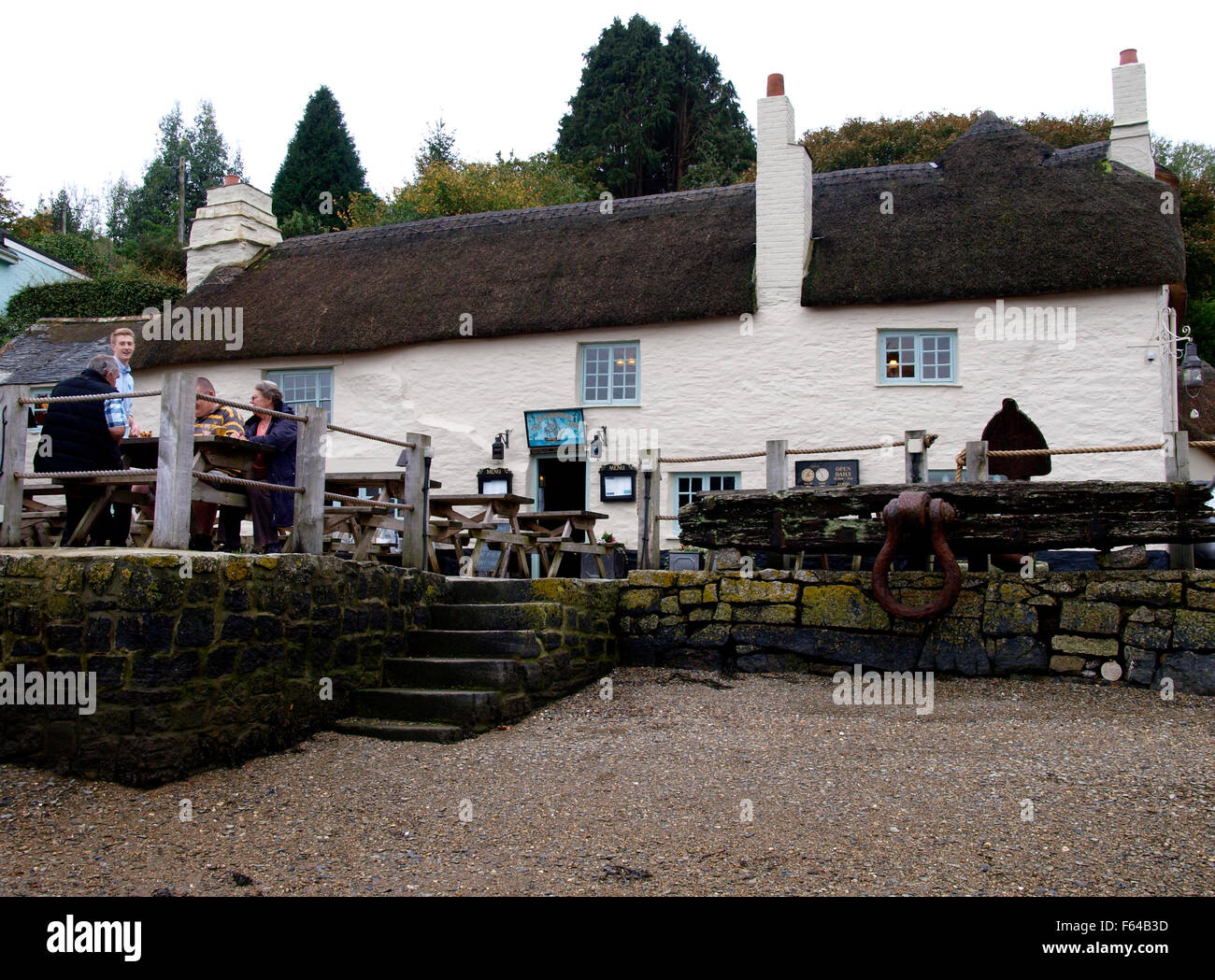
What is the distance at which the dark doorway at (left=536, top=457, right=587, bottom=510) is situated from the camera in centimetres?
1416

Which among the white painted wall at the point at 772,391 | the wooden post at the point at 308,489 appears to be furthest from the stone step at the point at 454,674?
the white painted wall at the point at 772,391

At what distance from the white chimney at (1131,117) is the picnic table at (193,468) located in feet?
40.8

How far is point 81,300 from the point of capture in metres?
24.8

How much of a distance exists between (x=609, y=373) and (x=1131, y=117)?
7830mm

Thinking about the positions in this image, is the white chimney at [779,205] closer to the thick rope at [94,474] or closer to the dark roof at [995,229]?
the dark roof at [995,229]

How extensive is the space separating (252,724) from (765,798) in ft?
9.12

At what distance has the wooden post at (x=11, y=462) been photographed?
6.22 metres

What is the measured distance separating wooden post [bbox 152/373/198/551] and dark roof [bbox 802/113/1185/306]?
902cm

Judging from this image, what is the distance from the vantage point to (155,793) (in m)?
4.98

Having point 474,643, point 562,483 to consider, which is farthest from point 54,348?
point 474,643

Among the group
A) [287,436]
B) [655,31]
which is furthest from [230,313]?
[655,31]

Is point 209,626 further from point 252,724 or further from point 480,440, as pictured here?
point 480,440

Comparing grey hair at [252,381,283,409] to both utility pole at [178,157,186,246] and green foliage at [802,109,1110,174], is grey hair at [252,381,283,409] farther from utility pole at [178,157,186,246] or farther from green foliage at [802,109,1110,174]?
utility pole at [178,157,186,246]

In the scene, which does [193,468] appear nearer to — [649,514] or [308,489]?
[308,489]
